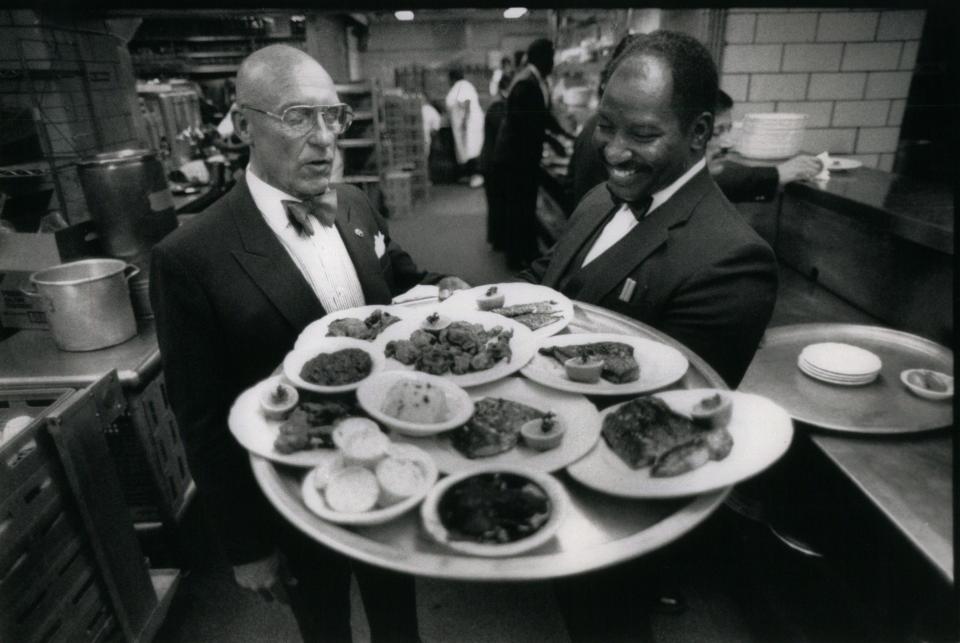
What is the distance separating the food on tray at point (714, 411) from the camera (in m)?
1.11

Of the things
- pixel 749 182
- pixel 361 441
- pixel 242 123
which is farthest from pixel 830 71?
pixel 361 441

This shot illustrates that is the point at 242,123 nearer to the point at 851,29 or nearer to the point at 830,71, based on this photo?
the point at 830,71

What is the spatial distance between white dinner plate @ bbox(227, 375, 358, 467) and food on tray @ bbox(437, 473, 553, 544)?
0.91 feet

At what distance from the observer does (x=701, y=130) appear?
188 cm

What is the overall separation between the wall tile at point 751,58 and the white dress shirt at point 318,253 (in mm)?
2984

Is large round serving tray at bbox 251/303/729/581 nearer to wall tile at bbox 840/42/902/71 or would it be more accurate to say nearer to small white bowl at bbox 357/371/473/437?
small white bowl at bbox 357/371/473/437

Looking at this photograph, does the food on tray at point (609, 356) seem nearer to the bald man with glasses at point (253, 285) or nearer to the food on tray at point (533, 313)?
the food on tray at point (533, 313)

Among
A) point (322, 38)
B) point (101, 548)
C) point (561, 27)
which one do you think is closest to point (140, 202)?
point (101, 548)

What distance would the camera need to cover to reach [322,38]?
34.3 ft

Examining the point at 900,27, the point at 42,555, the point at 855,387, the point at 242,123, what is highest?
the point at 900,27

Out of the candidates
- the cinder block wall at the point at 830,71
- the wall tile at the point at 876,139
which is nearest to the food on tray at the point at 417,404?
the cinder block wall at the point at 830,71

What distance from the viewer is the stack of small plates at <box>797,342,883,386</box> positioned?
1735mm

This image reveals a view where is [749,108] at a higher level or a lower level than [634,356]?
higher

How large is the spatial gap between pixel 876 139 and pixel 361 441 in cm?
425
